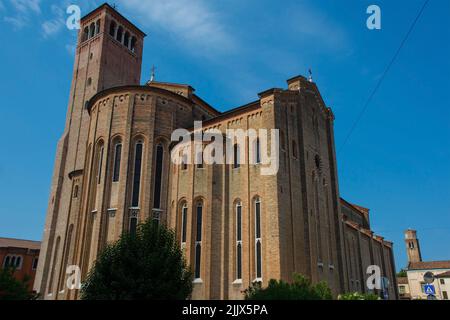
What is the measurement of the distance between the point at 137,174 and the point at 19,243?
34.8 m

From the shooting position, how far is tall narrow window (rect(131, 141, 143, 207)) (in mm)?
24672

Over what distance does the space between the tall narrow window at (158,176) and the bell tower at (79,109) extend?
18.1 feet

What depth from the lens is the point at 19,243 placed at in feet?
170

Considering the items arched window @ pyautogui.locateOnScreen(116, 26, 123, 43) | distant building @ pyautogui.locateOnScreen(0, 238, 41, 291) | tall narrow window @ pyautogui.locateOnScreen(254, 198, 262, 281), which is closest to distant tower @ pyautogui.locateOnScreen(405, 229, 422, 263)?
distant building @ pyautogui.locateOnScreen(0, 238, 41, 291)

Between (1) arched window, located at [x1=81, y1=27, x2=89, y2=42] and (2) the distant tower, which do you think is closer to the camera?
(1) arched window, located at [x1=81, y1=27, x2=89, y2=42]

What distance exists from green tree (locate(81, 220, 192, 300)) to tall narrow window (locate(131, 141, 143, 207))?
25.3 ft

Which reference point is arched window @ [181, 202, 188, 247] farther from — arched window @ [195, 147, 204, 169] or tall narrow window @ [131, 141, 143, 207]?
tall narrow window @ [131, 141, 143, 207]

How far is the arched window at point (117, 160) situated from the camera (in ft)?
83.0

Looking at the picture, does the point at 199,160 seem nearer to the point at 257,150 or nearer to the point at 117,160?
the point at 257,150

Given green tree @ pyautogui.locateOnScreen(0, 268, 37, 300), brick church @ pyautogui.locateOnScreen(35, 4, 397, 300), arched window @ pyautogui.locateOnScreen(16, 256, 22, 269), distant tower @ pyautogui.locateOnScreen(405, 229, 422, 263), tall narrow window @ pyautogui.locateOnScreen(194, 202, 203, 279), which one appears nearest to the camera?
green tree @ pyautogui.locateOnScreen(0, 268, 37, 300)

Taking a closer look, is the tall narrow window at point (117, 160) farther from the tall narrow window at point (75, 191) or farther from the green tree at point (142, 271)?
the green tree at point (142, 271)

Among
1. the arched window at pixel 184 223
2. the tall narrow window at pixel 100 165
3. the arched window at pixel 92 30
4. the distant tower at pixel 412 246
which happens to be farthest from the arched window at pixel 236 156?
the distant tower at pixel 412 246

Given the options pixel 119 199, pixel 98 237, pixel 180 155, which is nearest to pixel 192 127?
pixel 180 155
